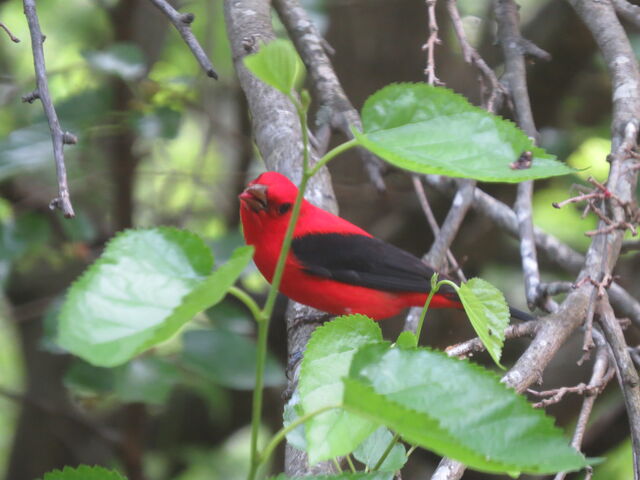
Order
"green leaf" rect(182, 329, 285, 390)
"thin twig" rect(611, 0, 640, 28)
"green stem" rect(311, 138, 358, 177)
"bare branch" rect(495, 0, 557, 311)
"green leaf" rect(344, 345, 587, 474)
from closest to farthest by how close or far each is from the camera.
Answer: "green leaf" rect(344, 345, 587, 474), "green stem" rect(311, 138, 358, 177), "bare branch" rect(495, 0, 557, 311), "thin twig" rect(611, 0, 640, 28), "green leaf" rect(182, 329, 285, 390)

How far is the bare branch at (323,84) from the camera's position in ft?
8.32

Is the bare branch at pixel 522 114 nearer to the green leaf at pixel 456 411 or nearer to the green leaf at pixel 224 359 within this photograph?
the green leaf at pixel 224 359

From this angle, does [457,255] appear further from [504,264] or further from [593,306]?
[593,306]

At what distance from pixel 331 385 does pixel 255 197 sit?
67.0 inches

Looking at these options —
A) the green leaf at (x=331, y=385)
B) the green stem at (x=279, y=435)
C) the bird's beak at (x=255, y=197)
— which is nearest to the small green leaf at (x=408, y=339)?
the green leaf at (x=331, y=385)

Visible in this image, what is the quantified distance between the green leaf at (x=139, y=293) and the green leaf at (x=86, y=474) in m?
0.29

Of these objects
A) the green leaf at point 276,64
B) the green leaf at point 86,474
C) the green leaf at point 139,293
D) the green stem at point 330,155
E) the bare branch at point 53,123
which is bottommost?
the green leaf at point 86,474

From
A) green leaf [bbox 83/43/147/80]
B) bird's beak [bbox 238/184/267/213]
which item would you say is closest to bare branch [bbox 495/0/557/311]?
bird's beak [bbox 238/184/267/213]

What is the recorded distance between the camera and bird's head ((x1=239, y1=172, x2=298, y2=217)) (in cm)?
242

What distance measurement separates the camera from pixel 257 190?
8.30 feet

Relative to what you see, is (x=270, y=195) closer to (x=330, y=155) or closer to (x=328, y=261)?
(x=328, y=261)

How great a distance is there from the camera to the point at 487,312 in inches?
43.0

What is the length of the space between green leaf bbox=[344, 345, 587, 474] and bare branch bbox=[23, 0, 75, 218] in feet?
1.68

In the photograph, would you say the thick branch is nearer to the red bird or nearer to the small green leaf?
the red bird
